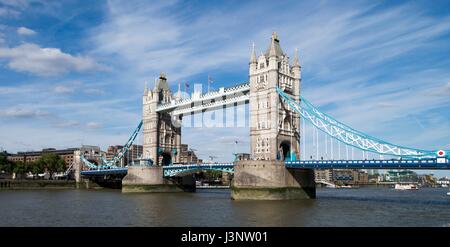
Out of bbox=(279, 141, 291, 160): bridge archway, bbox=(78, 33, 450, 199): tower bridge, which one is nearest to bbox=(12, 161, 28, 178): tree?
bbox=(78, 33, 450, 199): tower bridge

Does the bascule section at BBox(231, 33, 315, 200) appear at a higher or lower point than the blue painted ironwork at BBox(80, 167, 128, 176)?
higher

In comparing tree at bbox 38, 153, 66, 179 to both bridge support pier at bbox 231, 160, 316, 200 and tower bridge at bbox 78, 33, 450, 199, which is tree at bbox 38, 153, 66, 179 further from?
bridge support pier at bbox 231, 160, 316, 200

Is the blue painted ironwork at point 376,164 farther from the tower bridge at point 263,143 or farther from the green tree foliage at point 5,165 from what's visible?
the green tree foliage at point 5,165

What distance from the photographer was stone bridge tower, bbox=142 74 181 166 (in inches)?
3499

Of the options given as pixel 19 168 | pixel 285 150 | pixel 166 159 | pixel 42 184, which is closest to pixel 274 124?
pixel 285 150

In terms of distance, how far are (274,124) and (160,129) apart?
34.8 metres

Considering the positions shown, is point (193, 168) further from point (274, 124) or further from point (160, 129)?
point (274, 124)

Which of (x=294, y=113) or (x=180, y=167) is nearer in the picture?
(x=294, y=113)

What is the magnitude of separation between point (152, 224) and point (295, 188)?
93.6ft
